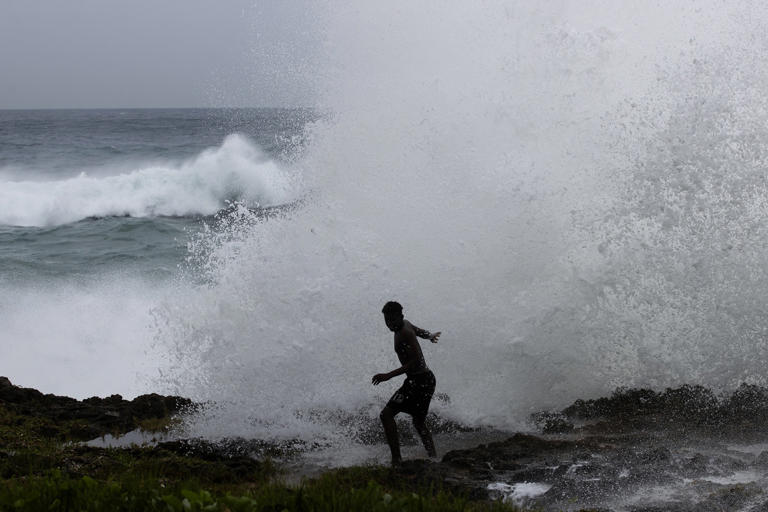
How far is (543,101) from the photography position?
11469 millimetres

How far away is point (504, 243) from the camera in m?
10.4

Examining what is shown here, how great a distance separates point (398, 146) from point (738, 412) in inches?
248

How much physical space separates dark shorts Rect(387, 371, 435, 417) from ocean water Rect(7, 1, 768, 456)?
A: 117cm

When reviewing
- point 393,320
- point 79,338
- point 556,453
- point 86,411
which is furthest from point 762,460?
point 79,338

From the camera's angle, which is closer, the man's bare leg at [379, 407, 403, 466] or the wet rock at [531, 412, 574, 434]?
the man's bare leg at [379, 407, 403, 466]

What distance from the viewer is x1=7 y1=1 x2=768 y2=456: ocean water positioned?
Answer: 941cm

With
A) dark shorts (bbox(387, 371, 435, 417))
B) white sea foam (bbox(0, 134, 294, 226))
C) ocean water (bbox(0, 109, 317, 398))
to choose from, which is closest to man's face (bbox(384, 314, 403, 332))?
dark shorts (bbox(387, 371, 435, 417))

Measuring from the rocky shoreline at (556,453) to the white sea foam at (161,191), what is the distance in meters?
19.1

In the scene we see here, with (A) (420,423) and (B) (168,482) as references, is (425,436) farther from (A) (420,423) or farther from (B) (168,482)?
(B) (168,482)

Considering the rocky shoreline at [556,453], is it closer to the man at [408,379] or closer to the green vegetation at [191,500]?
the man at [408,379]

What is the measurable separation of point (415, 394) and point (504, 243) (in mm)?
3466

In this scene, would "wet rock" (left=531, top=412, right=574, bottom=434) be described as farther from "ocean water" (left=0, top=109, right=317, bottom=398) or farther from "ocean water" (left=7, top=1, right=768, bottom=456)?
"ocean water" (left=0, top=109, right=317, bottom=398)

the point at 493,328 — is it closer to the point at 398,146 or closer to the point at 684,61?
the point at 398,146

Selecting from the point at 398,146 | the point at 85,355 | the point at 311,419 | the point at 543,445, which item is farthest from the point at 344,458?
the point at 85,355
